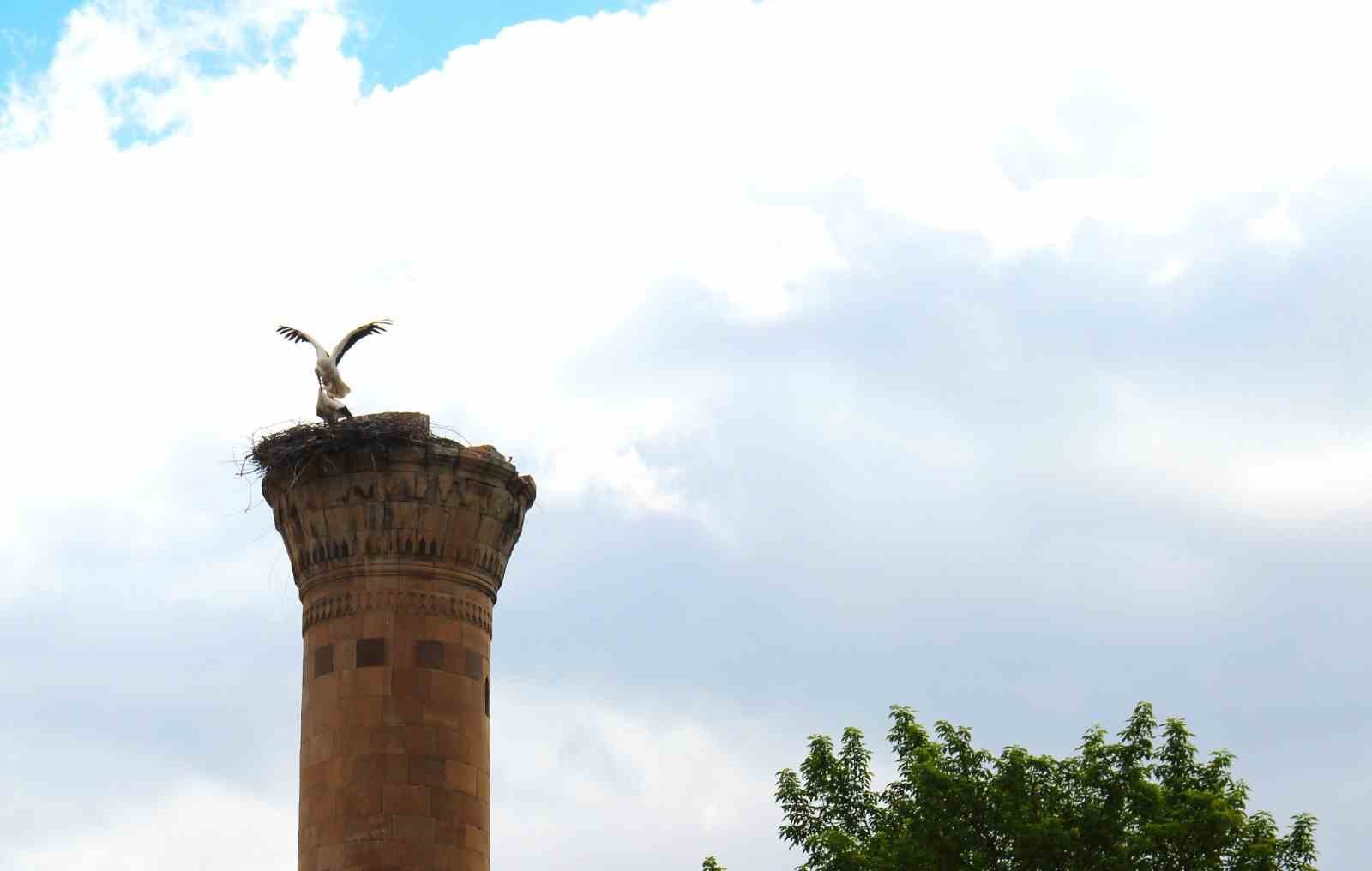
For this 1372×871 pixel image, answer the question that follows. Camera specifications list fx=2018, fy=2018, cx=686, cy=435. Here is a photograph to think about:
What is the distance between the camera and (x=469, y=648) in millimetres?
31734

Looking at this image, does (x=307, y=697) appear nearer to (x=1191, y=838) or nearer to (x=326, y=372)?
(x=326, y=372)

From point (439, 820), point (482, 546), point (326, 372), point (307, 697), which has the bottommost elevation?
point (439, 820)

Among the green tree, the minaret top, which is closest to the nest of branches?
the minaret top

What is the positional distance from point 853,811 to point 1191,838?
21.6ft

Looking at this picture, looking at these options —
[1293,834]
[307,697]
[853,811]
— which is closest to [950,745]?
[853,811]

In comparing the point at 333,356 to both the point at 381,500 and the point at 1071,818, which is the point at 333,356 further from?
the point at 1071,818

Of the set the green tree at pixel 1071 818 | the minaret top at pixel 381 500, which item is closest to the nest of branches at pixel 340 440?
the minaret top at pixel 381 500

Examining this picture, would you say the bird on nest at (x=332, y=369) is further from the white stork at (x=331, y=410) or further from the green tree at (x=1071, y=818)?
the green tree at (x=1071, y=818)

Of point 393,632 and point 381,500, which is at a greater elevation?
point 381,500

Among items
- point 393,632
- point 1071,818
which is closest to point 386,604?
point 393,632

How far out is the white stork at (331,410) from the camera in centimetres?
3222

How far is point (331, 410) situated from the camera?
32281mm

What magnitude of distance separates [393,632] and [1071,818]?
12.4 meters

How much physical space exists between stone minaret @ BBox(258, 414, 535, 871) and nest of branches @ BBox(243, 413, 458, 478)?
0.9 inches
